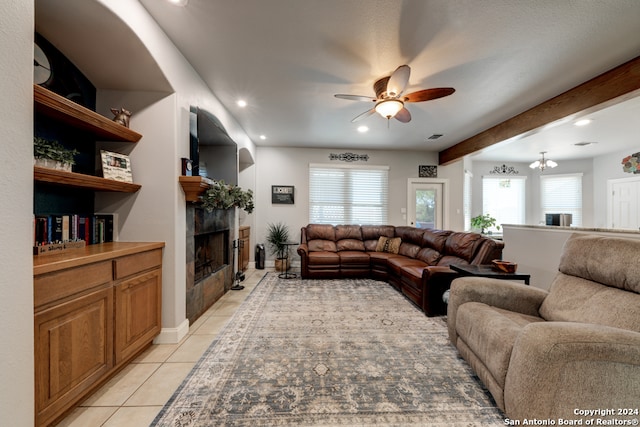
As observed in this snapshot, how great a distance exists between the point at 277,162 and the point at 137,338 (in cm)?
435

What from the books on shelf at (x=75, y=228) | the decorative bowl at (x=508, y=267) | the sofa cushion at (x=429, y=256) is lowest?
the sofa cushion at (x=429, y=256)

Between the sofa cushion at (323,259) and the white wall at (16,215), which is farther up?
the white wall at (16,215)

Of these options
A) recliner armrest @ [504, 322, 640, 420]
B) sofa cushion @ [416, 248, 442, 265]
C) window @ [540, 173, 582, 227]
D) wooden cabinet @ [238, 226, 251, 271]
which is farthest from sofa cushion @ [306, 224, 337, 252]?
window @ [540, 173, 582, 227]

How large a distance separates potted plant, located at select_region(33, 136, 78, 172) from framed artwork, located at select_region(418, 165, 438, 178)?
6.03 meters

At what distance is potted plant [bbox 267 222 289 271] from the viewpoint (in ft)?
17.0

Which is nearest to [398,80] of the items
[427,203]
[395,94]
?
[395,94]

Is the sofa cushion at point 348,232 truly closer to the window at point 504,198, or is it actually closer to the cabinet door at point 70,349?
the cabinet door at point 70,349

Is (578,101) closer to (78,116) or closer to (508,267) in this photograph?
(508,267)

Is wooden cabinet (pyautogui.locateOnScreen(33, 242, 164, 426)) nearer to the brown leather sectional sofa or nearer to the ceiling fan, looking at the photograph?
the ceiling fan

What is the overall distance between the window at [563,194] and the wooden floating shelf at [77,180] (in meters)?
9.21

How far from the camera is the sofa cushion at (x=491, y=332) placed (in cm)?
137

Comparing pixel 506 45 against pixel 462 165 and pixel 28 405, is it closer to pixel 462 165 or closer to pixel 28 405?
pixel 28 405

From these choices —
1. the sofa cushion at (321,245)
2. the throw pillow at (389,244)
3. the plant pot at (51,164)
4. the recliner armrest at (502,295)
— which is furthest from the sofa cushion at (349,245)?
the plant pot at (51,164)

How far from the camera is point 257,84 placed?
290 centimetres
